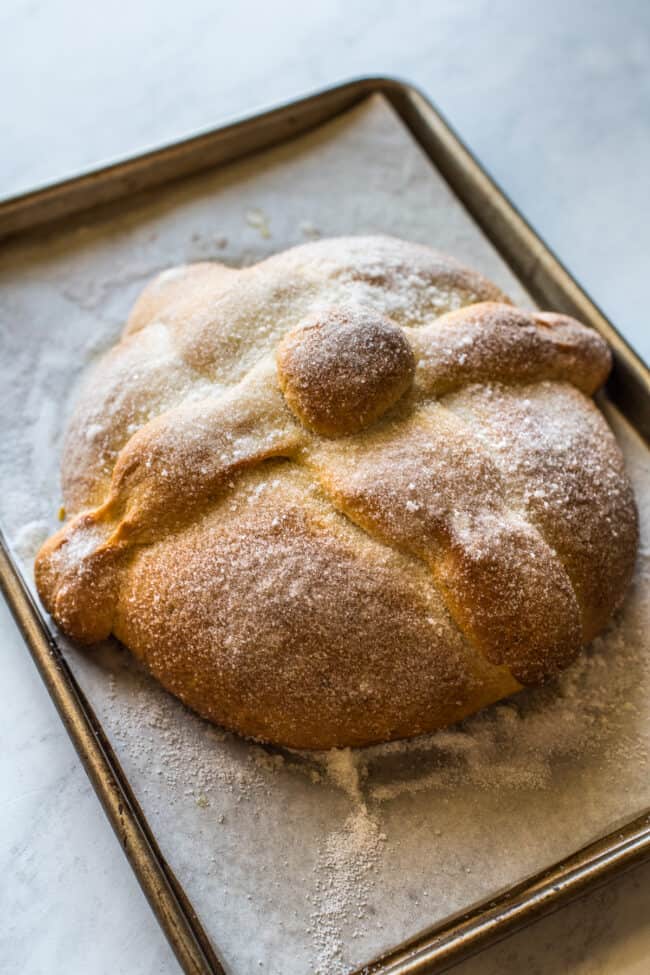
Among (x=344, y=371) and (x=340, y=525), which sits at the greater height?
(x=344, y=371)

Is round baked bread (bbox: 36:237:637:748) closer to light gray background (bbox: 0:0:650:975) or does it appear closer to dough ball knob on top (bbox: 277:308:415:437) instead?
dough ball knob on top (bbox: 277:308:415:437)

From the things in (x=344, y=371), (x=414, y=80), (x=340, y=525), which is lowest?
(x=340, y=525)

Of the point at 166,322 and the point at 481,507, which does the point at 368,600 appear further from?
the point at 166,322

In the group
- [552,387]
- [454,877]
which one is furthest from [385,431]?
[454,877]

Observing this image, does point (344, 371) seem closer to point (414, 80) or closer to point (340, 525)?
point (340, 525)

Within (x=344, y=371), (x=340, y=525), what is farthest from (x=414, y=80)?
(x=340, y=525)

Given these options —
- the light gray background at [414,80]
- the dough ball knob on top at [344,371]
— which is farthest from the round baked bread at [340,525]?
the light gray background at [414,80]

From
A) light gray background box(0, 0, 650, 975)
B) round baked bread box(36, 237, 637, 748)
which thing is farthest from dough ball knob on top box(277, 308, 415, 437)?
light gray background box(0, 0, 650, 975)

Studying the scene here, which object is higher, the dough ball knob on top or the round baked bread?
the dough ball knob on top
